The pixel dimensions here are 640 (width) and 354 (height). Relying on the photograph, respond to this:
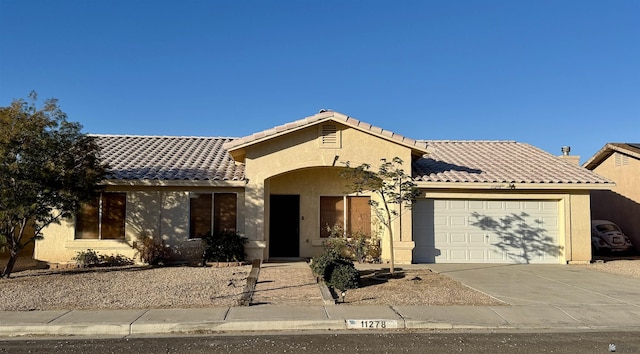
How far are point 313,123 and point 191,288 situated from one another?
21.5 feet

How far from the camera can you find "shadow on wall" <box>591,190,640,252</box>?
21.4m

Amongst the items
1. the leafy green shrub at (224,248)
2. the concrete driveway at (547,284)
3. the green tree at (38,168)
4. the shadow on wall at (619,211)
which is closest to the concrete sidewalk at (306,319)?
the concrete driveway at (547,284)

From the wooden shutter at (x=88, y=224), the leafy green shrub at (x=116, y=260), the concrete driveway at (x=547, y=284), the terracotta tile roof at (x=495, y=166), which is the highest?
the terracotta tile roof at (x=495, y=166)

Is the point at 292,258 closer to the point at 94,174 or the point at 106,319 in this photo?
the point at 94,174

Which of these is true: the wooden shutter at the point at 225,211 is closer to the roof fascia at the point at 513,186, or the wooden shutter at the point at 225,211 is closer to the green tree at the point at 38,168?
the green tree at the point at 38,168

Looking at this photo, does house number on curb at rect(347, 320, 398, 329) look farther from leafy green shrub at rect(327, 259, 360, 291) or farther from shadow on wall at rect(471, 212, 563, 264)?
shadow on wall at rect(471, 212, 563, 264)

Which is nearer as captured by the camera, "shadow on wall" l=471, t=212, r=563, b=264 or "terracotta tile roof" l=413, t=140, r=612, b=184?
"terracotta tile roof" l=413, t=140, r=612, b=184

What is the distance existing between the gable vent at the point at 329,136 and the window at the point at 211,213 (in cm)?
337

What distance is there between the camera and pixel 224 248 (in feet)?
48.8

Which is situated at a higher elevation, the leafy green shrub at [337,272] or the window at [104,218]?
the window at [104,218]

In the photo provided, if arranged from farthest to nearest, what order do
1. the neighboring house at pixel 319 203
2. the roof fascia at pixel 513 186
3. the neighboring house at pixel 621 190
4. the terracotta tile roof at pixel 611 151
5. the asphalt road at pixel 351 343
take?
the terracotta tile roof at pixel 611 151 < the neighboring house at pixel 621 190 < the roof fascia at pixel 513 186 < the neighboring house at pixel 319 203 < the asphalt road at pixel 351 343

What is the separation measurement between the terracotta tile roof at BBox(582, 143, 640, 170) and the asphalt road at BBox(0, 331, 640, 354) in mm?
16661

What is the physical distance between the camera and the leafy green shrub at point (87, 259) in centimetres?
1470

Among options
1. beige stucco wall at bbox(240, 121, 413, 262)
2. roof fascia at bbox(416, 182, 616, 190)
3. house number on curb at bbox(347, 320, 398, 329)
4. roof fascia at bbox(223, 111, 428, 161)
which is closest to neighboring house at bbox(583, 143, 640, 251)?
roof fascia at bbox(416, 182, 616, 190)
